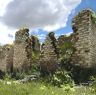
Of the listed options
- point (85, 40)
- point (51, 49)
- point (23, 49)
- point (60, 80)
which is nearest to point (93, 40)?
point (85, 40)

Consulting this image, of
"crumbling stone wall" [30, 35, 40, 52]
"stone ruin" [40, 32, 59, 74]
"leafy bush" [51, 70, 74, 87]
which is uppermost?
"crumbling stone wall" [30, 35, 40, 52]

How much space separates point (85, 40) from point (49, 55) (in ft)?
12.6

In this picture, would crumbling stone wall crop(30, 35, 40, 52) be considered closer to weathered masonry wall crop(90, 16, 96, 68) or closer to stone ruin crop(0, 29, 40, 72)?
stone ruin crop(0, 29, 40, 72)

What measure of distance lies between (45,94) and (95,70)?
1023 cm

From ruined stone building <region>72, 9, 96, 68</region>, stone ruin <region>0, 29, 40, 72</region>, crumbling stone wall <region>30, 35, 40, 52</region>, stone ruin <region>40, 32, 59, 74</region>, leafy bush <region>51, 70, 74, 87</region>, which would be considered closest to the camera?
leafy bush <region>51, 70, 74, 87</region>

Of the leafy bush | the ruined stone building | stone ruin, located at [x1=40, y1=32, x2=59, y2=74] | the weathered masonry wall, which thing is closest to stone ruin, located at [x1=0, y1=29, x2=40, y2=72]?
stone ruin, located at [x1=40, y1=32, x2=59, y2=74]

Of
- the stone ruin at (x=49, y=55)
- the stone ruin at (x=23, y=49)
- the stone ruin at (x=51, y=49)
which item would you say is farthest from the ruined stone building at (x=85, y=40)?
the stone ruin at (x=23, y=49)

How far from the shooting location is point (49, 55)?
23.8 meters

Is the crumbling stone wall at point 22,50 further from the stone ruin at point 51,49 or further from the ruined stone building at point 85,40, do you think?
the ruined stone building at point 85,40

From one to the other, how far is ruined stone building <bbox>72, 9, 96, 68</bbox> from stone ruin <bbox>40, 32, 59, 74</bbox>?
2469 millimetres

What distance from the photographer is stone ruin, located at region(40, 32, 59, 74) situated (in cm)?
2338

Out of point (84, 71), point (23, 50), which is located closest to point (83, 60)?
point (84, 71)

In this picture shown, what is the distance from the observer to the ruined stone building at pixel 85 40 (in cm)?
2036

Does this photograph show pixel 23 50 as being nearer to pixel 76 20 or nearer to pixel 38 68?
pixel 38 68
